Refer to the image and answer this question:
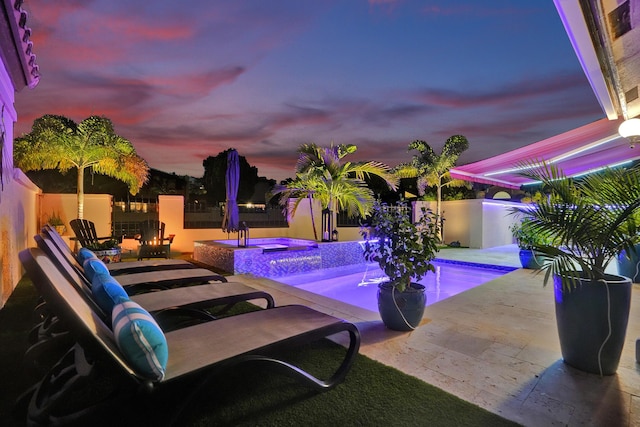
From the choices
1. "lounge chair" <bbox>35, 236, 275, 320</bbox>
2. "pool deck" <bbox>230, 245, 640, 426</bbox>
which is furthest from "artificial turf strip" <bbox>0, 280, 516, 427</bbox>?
"lounge chair" <bbox>35, 236, 275, 320</bbox>

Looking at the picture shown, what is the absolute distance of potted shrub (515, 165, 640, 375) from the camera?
8.26 feet

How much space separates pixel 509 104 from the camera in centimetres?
1505

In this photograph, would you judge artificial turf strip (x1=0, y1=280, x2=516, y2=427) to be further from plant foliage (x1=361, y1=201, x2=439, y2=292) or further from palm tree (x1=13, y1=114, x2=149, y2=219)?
palm tree (x1=13, y1=114, x2=149, y2=219)

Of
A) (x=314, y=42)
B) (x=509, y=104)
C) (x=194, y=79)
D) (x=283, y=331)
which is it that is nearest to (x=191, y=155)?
(x=194, y=79)

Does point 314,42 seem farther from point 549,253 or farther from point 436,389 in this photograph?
point 436,389

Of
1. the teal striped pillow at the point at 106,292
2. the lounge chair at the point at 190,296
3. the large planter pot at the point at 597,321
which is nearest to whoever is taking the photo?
the teal striped pillow at the point at 106,292

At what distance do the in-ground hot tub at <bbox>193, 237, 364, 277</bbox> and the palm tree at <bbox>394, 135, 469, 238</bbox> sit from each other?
22.5 feet

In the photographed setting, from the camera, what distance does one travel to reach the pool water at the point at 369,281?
21.1 feet

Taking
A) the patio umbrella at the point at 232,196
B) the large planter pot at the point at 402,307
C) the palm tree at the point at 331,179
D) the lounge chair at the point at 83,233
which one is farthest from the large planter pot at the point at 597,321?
the lounge chair at the point at 83,233

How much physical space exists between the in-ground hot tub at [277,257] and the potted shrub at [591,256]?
5483 mm

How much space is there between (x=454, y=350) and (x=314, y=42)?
10.2 meters

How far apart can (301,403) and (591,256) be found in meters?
2.68

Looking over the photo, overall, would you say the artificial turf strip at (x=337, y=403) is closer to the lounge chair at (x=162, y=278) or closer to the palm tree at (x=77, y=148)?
the lounge chair at (x=162, y=278)

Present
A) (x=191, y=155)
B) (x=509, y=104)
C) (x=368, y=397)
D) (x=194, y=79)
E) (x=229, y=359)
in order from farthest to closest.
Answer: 1. (x=191, y=155)
2. (x=509, y=104)
3. (x=194, y=79)
4. (x=368, y=397)
5. (x=229, y=359)
